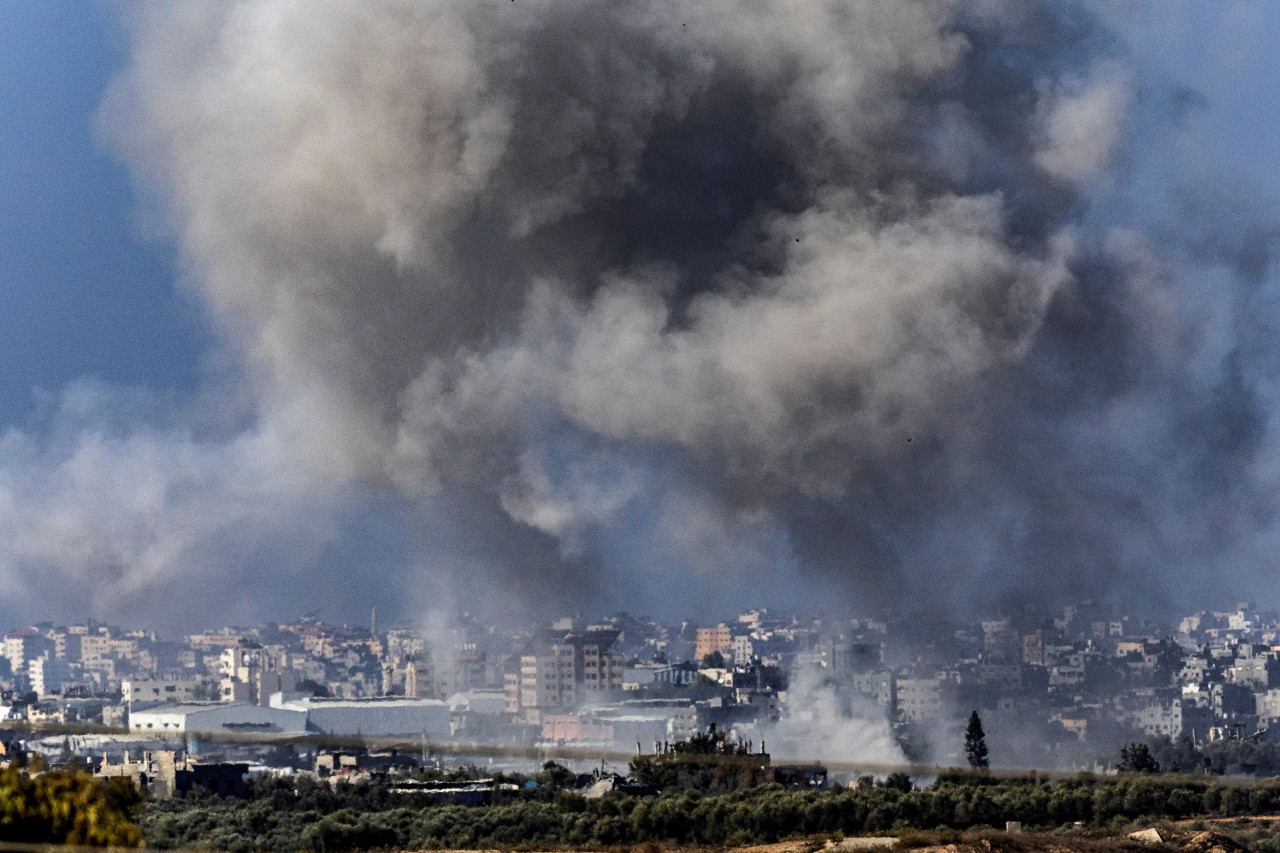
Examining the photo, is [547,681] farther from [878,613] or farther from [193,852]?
[193,852]

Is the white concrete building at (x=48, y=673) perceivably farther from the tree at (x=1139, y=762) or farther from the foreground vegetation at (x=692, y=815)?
the foreground vegetation at (x=692, y=815)

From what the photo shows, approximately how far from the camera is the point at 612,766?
36.8m

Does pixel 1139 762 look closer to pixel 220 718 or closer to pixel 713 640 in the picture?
pixel 220 718

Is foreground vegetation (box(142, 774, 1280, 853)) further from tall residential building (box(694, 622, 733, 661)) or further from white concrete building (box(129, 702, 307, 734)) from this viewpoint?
tall residential building (box(694, 622, 733, 661))

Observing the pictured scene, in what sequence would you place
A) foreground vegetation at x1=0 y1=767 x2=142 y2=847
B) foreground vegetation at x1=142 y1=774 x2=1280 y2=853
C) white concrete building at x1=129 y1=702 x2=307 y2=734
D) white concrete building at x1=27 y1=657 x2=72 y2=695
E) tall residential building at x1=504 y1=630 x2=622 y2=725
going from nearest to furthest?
foreground vegetation at x1=0 y1=767 x2=142 y2=847
foreground vegetation at x1=142 y1=774 x2=1280 y2=853
white concrete building at x1=129 y1=702 x2=307 y2=734
tall residential building at x1=504 y1=630 x2=622 y2=725
white concrete building at x1=27 y1=657 x2=72 y2=695

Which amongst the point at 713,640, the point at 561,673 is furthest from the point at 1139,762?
the point at 713,640

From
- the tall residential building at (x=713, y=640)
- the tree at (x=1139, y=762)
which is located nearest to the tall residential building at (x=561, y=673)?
the tall residential building at (x=713, y=640)

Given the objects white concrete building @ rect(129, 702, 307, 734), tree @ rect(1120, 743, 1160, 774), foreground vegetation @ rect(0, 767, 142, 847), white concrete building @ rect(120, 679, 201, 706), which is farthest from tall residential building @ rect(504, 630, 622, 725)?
foreground vegetation @ rect(0, 767, 142, 847)

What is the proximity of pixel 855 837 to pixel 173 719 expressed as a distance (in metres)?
34.9

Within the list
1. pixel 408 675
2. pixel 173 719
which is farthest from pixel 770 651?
pixel 173 719

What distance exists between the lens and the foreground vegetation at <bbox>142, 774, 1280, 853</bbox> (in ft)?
59.5

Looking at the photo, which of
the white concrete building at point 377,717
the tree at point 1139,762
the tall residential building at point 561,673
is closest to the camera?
the tree at point 1139,762

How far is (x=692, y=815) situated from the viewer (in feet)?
62.2

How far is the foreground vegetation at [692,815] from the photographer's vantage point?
18141 millimetres
